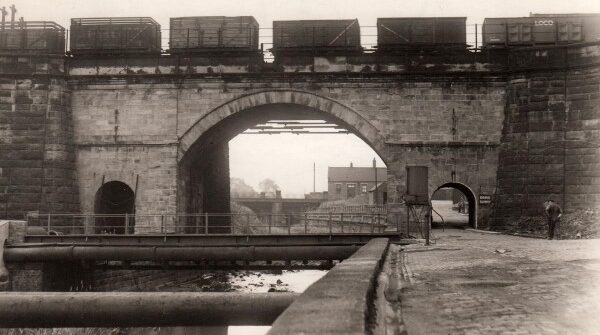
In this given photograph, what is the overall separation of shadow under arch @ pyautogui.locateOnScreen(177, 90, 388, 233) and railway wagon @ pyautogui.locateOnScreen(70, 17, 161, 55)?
3401 mm

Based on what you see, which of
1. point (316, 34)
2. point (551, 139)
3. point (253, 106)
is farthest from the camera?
point (316, 34)

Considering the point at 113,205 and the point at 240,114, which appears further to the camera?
the point at 113,205

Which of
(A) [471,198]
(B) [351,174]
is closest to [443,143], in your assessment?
(A) [471,198]

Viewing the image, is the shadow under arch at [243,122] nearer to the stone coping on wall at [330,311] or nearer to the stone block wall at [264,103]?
the stone block wall at [264,103]

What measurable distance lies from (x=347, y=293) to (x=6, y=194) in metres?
18.9

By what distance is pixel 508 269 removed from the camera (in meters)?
7.18

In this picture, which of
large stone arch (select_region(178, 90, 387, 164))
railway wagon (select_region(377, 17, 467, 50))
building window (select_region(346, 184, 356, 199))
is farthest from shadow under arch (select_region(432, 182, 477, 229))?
building window (select_region(346, 184, 356, 199))

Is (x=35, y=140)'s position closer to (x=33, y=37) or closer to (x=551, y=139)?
(x=33, y=37)

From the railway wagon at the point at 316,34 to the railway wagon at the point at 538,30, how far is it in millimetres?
4827

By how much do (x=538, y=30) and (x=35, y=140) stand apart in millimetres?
18574

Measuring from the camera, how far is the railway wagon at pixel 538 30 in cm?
2038

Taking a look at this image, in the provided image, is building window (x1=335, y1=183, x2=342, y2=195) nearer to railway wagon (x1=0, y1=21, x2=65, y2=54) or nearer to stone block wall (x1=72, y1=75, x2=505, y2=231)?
stone block wall (x1=72, y1=75, x2=505, y2=231)

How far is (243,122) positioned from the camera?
22.4m

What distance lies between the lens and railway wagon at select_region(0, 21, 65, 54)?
66.9 ft
